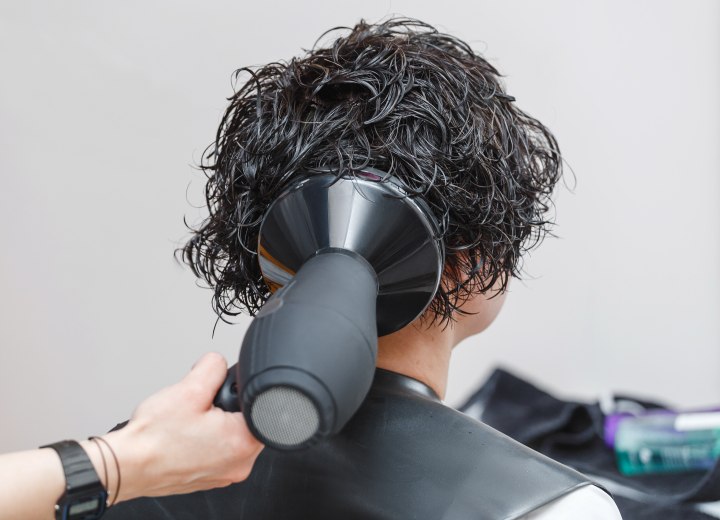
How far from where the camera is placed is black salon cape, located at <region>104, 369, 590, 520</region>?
0.79 metres

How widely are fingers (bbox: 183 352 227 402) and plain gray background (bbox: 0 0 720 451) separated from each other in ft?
2.38

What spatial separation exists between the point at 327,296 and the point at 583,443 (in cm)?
128

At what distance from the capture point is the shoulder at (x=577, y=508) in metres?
0.77

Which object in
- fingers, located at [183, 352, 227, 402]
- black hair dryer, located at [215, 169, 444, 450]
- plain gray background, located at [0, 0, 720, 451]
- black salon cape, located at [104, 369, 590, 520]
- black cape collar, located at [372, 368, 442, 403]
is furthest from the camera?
plain gray background, located at [0, 0, 720, 451]

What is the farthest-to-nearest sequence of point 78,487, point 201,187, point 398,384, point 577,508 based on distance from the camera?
point 201,187
point 398,384
point 577,508
point 78,487

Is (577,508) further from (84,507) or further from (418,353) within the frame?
(84,507)

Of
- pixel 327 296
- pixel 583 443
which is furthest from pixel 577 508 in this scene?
pixel 583 443

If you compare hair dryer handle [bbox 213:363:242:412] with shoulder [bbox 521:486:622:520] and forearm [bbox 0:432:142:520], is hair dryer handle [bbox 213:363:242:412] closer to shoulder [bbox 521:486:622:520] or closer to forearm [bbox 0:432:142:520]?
forearm [bbox 0:432:142:520]

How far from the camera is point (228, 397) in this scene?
688mm

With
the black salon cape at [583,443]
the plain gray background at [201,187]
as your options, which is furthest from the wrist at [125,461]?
the black salon cape at [583,443]

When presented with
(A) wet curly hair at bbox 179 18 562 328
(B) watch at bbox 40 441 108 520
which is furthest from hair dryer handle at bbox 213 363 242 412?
(A) wet curly hair at bbox 179 18 562 328

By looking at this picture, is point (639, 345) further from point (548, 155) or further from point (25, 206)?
point (25, 206)

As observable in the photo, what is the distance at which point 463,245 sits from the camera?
89 centimetres

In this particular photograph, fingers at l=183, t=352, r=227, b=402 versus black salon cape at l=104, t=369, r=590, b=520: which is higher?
fingers at l=183, t=352, r=227, b=402
